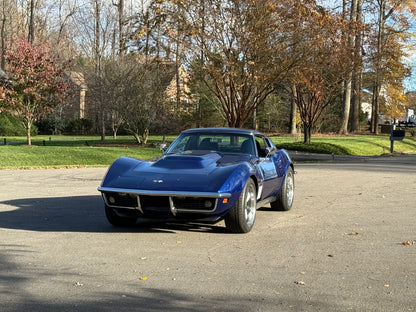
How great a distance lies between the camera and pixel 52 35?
2427 inches

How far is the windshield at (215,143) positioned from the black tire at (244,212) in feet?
3.61

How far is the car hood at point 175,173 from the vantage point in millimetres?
6949

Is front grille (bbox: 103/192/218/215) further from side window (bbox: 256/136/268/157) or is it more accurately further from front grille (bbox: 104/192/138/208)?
side window (bbox: 256/136/268/157)

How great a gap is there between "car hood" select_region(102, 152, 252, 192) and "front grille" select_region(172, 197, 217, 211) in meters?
0.12

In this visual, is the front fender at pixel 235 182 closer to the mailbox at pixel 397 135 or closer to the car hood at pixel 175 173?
the car hood at pixel 175 173

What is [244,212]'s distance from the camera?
7.23 meters

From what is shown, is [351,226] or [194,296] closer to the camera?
[194,296]

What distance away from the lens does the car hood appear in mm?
6949

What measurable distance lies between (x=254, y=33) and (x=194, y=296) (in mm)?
17780

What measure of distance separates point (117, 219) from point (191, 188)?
140 cm

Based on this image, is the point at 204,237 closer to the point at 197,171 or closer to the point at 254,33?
the point at 197,171

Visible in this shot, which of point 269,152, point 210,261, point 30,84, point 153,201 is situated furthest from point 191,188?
point 30,84

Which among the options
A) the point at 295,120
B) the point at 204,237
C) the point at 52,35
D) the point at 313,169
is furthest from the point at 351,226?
the point at 52,35

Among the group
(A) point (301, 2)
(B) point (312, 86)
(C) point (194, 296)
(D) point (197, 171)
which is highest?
(A) point (301, 2)
